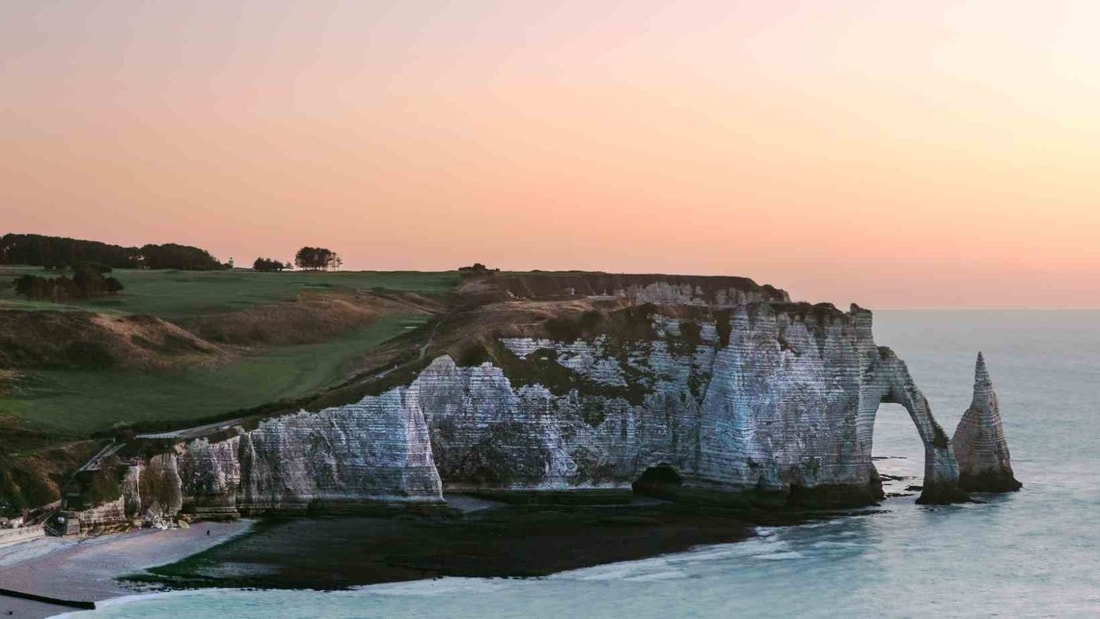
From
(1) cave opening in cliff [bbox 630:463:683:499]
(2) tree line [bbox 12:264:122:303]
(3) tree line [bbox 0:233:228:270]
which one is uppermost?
(3) tree line [bbox 0:233:228:270]

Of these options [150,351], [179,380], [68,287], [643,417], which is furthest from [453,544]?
[68,287]

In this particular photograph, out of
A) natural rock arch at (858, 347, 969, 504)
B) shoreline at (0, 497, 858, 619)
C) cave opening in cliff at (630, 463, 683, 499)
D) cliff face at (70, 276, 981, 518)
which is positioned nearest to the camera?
shoreline at (0, 497, 858, 619)

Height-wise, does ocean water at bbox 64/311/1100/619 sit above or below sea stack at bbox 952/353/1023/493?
below

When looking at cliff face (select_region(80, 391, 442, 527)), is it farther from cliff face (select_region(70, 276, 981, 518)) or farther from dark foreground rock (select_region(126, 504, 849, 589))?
dark foreground rock (select_region(126, 504, 849, 589))

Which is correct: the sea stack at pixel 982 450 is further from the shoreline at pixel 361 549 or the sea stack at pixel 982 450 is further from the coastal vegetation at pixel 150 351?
the coastal vegetation at pixel 150 351

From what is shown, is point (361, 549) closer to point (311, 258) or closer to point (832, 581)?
point (832, 581)

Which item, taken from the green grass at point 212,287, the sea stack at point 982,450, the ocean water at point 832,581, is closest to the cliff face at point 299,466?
the ocean water at point 832,581

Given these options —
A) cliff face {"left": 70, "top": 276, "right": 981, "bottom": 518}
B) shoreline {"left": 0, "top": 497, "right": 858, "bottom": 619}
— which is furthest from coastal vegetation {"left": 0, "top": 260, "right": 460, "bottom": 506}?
cliff face {"left": 70, "top": 276, "right": 981, "bottom": 518}

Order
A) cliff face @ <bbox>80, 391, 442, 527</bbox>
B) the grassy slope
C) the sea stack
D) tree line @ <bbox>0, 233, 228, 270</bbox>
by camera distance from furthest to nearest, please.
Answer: tree line @ <bbox>0, 233, 228, 270</bbox> < the sea stack < the grassy slope < cliff face @ <bbox>80, 391, 442, 527</bbox>
